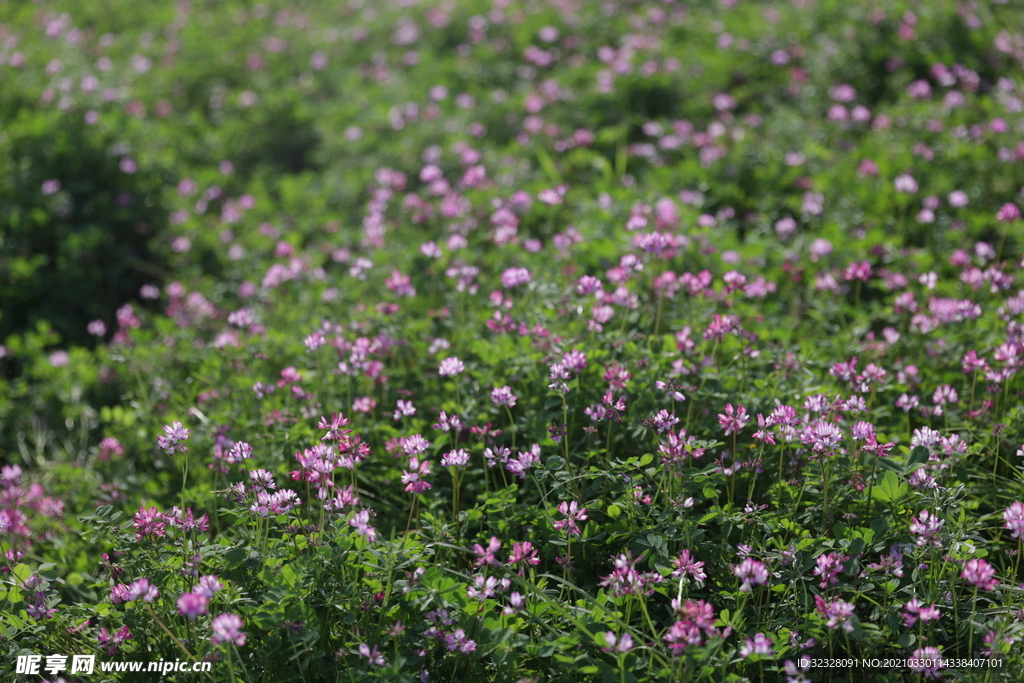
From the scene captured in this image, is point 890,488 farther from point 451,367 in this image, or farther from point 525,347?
point 451,367

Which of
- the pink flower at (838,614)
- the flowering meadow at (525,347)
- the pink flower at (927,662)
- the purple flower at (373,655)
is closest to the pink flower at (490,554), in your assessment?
the flowering meadow at (525,347)

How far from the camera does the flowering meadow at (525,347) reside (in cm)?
238

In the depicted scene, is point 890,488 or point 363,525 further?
point 890,488

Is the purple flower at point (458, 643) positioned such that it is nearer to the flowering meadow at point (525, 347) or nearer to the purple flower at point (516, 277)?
the flowering meadow at point (525, 347)

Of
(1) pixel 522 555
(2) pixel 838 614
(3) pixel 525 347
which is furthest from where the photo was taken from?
(3) pixel 525 347

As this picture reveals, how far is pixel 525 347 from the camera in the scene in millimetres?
3225

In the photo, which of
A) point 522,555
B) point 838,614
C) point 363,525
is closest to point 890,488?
point 838,614

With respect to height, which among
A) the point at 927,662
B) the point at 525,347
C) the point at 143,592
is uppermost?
the point at 927,662

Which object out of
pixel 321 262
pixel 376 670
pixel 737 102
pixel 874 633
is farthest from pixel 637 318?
pixel 737 102

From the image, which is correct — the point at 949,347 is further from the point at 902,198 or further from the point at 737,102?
the point at 737,102

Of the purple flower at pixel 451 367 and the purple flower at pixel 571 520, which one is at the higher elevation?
the purple flower at pixel 451 367

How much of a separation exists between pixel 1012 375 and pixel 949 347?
1.28ft

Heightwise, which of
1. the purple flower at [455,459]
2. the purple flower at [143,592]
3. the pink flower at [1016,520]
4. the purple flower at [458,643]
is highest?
the pink flower at [1016,520]

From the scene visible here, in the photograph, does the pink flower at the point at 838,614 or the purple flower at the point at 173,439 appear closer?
the pink flower at the point at 838,614
